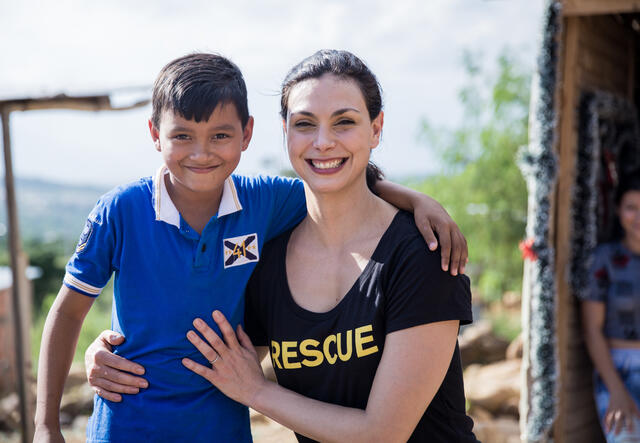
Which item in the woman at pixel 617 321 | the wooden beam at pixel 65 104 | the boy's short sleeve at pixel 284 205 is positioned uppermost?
the wooden beam at pixel 65 104

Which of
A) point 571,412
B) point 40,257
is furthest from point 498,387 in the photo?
point 40,257

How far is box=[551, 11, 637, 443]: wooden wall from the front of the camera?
4.32 metres

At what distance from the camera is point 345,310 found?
208cm

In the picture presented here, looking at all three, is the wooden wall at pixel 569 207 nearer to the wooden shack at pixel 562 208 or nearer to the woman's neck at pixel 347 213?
the wooden shack at pixel 562 208

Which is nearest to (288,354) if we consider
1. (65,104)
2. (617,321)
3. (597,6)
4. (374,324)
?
(374,324)

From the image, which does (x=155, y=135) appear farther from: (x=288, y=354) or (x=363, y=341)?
(x=363, y=341)

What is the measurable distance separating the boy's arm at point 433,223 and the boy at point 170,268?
0.05 m

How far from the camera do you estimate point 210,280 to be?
2.25 metres

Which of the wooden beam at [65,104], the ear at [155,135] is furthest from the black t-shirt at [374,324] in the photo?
the wooden beam at [65,104]

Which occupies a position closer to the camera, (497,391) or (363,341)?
(363,341)

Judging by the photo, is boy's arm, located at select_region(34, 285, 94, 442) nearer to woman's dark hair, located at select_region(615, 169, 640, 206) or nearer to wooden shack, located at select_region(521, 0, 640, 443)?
wooden shack, located at select_region(521, 0, 640, 443)

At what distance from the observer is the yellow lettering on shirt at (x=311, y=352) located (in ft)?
6.91

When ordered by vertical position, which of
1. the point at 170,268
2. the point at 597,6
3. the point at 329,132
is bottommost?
the point at 170,268

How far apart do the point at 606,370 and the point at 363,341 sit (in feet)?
9.21
